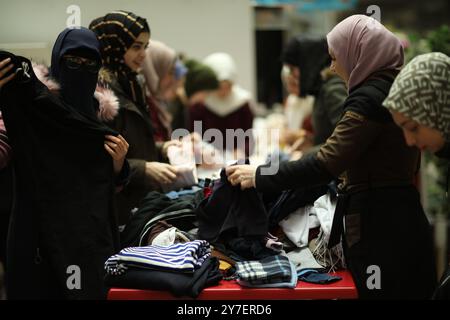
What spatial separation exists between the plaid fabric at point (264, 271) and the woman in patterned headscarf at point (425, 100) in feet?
2.02

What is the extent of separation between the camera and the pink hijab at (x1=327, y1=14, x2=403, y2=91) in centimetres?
198

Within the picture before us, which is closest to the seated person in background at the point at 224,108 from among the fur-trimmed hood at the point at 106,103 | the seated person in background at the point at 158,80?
the seated person in background at the point at 158,80

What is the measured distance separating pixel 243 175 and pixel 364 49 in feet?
2.00

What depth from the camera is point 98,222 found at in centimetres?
216

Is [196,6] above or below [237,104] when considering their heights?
above

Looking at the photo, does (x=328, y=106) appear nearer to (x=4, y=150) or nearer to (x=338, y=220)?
(x=338, y=220)

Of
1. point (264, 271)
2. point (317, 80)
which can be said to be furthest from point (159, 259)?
point (317, 80)

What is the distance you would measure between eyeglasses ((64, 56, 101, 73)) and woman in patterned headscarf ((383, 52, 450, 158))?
3.53ft

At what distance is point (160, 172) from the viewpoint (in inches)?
98.3

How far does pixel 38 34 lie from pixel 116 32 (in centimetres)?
32

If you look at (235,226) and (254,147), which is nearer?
(235,226)

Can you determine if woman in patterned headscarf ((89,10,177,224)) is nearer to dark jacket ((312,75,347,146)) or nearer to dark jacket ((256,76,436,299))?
dark jacket ((256,76,436,299))
